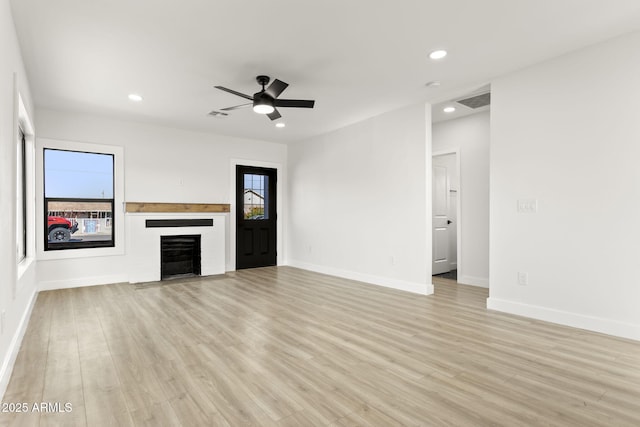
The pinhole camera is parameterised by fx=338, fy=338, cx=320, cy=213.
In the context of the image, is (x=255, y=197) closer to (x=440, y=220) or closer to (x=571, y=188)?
(x=440, y=220)

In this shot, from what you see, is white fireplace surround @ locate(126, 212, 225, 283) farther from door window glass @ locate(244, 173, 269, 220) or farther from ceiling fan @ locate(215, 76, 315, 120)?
ceiling fan @ locate(215, 76, 315, 120)

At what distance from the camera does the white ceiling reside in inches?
105

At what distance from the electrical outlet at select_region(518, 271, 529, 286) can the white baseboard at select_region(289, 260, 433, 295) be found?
1291 millimetres

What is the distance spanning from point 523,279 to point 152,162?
19.5 feet

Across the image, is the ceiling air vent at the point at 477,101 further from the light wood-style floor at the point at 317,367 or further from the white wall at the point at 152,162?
the white wall at the point at 152,162

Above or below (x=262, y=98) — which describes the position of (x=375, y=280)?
below

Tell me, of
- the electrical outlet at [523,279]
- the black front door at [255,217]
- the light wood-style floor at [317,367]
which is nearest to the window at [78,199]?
the light wood-style floor at [317,367]

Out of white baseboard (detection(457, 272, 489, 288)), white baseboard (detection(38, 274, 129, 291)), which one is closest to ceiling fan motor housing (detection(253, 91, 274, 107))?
white baseboard (detection(38, 274, 129, 291))

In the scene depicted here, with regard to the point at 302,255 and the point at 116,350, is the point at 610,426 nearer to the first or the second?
the point at 116,350

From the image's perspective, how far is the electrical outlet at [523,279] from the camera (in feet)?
12.2

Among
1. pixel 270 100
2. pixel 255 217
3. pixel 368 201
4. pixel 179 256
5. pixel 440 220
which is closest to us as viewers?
pixel 270 100

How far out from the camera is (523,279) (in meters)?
3.74

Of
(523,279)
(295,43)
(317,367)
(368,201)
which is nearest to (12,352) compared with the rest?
(317,367)

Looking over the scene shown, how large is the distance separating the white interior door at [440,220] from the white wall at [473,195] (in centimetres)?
68
